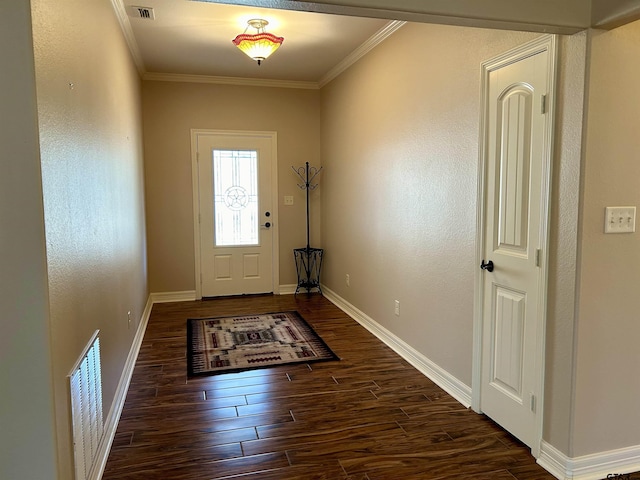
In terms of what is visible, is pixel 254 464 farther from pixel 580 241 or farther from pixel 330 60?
pixel 330 60

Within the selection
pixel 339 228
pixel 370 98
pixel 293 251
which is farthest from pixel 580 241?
pixel 293 251

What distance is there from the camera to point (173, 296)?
577 centimetres

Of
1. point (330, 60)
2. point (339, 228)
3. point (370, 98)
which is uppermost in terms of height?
point (330, 60)

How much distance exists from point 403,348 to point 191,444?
1892 millimetres

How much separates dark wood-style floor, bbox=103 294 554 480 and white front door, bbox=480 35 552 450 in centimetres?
25

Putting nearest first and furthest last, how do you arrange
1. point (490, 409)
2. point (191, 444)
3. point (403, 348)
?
point (191, 444)
point (490, 409)
point (403, 348)

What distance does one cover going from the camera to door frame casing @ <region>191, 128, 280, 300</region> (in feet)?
18.7

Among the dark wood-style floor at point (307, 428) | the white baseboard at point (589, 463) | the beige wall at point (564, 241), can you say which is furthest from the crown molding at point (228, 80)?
the white baseboard at point (589, 463)

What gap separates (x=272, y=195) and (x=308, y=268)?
1.08 metres

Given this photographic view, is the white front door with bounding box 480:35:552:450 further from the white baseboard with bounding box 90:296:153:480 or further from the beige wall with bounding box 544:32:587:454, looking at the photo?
the white baseboard with bounding box 90:296:153:480

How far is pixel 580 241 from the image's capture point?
2.10 m

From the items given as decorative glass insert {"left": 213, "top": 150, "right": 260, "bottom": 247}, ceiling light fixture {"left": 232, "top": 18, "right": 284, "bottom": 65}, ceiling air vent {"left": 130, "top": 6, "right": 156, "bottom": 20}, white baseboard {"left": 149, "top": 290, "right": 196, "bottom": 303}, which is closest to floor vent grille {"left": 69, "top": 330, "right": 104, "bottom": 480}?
ceiling air vent {"left": 130, "top": 6, "right": 156, "bottom": 20}

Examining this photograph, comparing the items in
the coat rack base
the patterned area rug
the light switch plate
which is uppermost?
the light switch plate

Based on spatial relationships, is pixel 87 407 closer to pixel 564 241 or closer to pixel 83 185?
pixel 83 185
